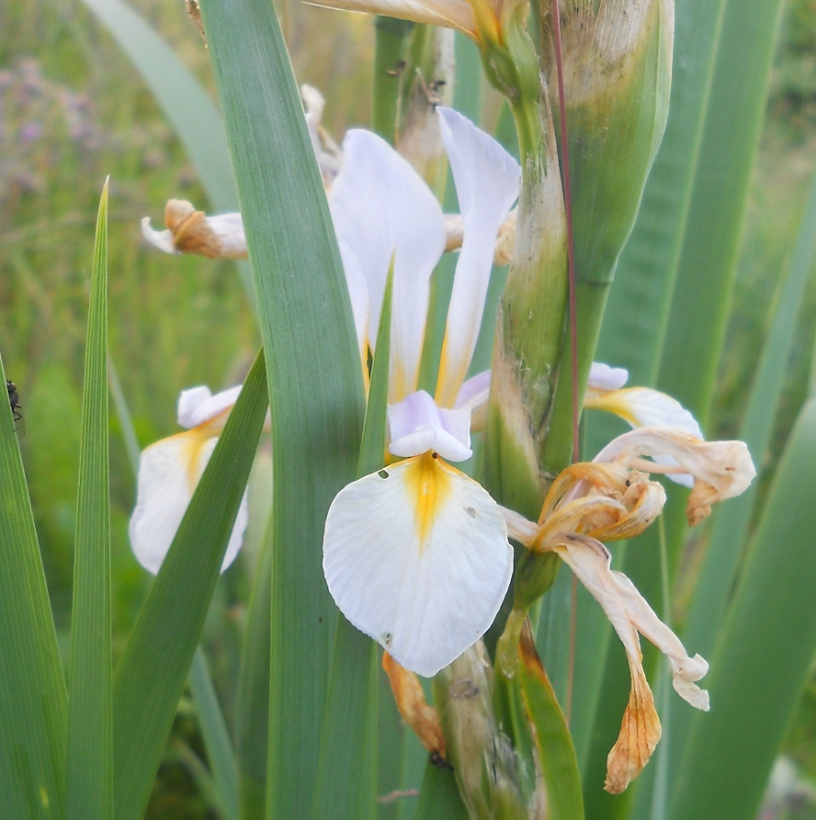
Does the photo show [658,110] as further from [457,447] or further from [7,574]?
[7,574]

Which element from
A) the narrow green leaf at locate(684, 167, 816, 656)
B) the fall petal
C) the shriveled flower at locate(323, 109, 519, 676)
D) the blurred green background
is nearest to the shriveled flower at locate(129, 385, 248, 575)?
the shriveled flower at locate(323, 109, 519, 676)

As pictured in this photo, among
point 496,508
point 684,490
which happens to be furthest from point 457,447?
point 684,490

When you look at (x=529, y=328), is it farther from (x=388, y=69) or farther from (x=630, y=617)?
(x=388, y=69)

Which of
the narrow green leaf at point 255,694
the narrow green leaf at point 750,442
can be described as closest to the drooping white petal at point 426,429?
the narrow green leaf at point 255,694

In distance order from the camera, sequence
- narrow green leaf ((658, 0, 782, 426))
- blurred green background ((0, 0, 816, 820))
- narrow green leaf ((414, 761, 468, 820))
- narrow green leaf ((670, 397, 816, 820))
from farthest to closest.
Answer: blurred green background ((0, 0, 816, 820))
narrow green leaf ((658, 0, 782, 426))
narrow green leaf ((670, 397, 816, 820))
narrow green leaf ((414, 761, 468, 820))

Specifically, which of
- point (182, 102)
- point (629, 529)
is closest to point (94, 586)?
point (629, 529)

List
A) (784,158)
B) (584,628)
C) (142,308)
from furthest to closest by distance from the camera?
(784,158) < (142,308) < (584,628)

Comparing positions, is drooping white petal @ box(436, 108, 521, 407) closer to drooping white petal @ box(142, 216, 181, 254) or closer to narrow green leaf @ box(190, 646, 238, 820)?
drooping white petal @ box(142, 216, 181, 254)
